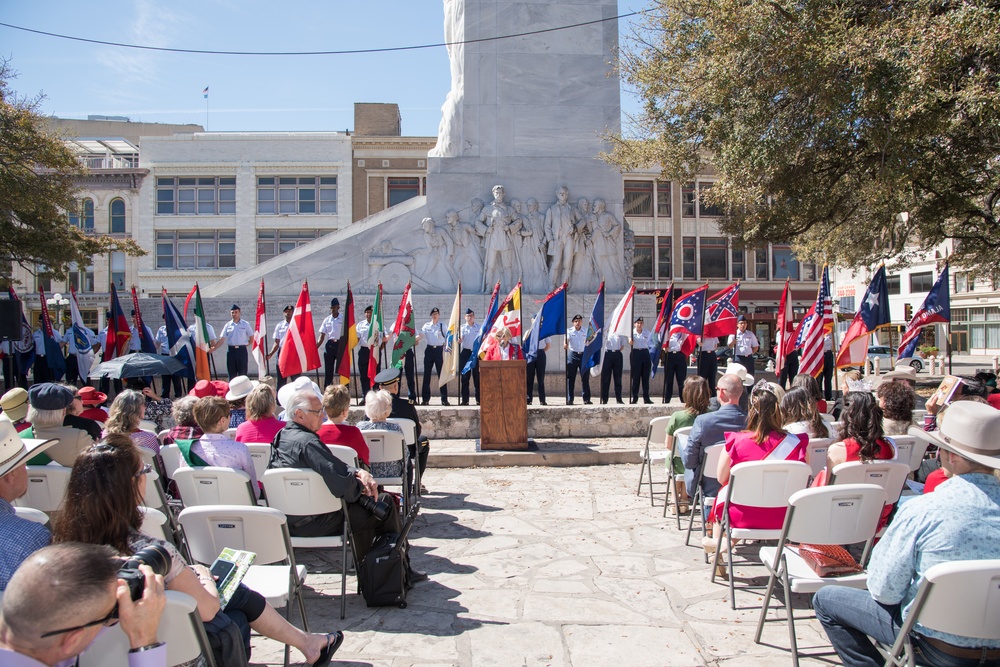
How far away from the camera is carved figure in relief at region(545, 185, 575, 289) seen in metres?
16.3

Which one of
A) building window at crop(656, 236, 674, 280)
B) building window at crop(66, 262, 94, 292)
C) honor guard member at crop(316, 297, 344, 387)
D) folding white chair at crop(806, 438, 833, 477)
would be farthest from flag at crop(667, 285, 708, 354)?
building window at crop(66, 262, 94, 292)

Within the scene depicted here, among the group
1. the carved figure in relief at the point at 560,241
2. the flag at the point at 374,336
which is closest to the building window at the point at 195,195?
the carved figure in relief at the point at 560,241

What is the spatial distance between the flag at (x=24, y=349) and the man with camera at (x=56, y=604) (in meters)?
16.5

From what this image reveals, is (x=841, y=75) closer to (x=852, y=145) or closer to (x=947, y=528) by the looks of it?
(x=852, y=145)

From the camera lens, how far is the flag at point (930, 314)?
33.9ft

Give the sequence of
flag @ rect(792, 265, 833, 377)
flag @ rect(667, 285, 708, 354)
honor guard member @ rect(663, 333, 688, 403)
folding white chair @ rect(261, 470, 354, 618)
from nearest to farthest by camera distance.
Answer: folding white chair @ rect(261, 470, 354, 618) → flag @ rect(792, 265, 833, 377) → flag @ rect(667, 285, 708, 354) → honor guard member @ rect(663, 333, 688, 403)

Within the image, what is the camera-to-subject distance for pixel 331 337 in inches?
536

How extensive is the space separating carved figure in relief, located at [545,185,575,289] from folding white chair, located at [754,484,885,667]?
12.6m

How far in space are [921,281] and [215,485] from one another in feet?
156

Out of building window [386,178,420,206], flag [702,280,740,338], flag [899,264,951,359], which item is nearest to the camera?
flag [899,264,951,359]

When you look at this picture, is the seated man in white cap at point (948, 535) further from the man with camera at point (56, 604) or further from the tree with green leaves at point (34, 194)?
the tree with green leaves at point (34, 194)

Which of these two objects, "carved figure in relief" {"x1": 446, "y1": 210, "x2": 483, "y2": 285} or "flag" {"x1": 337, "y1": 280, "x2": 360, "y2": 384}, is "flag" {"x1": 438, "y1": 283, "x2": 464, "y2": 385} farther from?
"carved figure in relief" {"x1": 446, "y1": 210, "x2": 483, "y2": 285}

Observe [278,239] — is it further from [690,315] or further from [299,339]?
[690,315]

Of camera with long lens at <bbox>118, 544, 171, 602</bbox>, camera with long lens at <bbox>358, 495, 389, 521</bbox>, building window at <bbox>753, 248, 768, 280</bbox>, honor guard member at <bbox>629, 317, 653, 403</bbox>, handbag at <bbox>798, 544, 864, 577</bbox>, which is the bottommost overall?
handbag at <bbox>798, 544, 864, 577</bbox>
